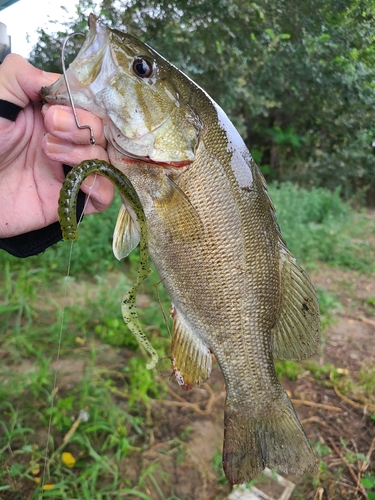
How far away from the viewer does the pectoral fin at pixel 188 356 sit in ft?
5.25

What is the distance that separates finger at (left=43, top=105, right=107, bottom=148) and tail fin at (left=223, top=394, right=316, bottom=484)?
3.72ft

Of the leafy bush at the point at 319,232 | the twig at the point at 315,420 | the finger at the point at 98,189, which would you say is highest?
the finger at the point at 98,189

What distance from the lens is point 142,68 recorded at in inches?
53.1

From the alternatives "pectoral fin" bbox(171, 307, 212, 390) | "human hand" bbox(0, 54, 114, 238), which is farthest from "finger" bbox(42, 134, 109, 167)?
"pectoral fin" bbox(171, 307, 212, 390)

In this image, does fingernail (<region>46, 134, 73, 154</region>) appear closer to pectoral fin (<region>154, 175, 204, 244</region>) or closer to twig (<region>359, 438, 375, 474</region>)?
pectoral fin (<region>154, 175, 204, 244</region>)

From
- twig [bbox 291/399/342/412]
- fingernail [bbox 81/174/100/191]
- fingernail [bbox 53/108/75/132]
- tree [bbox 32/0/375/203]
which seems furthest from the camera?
tree [bbox 32/0/375/203]

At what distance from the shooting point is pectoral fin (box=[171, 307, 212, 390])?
1602 millimetres

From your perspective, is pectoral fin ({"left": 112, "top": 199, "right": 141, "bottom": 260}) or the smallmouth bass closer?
the smallmouth bass

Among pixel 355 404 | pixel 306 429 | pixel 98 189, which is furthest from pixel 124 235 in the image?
pixel 355 404

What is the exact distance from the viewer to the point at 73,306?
3531 millimetres

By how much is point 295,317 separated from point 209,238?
49 cm

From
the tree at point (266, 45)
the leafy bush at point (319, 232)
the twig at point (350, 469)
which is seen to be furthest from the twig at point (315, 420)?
the tree at point (266, 45)

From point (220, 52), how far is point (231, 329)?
13.3 feet

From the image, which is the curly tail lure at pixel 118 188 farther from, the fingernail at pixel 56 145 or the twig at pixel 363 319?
the twig at pixel 363 319
